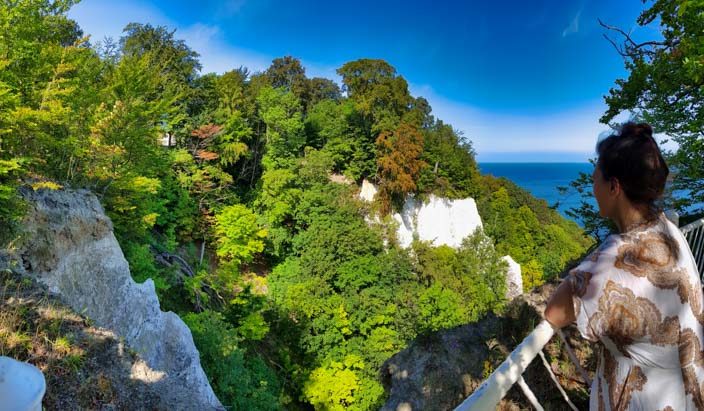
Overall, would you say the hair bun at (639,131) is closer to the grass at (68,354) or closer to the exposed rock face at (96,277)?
the grass at (68,354)

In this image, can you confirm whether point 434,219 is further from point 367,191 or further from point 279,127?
point 279,127

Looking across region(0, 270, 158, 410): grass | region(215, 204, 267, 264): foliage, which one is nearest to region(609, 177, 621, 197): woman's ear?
region(0, 270, 158, 410): grass

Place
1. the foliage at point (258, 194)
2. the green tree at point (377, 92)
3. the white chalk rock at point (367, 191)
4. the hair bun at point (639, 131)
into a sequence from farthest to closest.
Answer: the white chalk rock at point (367, 191) → the green tree at point (377, 92) → the foliage at point (258, 194) → the hair bun at point (639, 131)

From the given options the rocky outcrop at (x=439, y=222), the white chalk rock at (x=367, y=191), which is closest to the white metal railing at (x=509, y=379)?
the rocky outcrop at (x=439, y=222)

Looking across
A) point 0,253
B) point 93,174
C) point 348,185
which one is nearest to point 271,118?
point 348,185

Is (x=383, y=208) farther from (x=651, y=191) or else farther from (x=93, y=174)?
(x=651, y=191)

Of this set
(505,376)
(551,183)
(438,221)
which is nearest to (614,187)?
(505,376)
